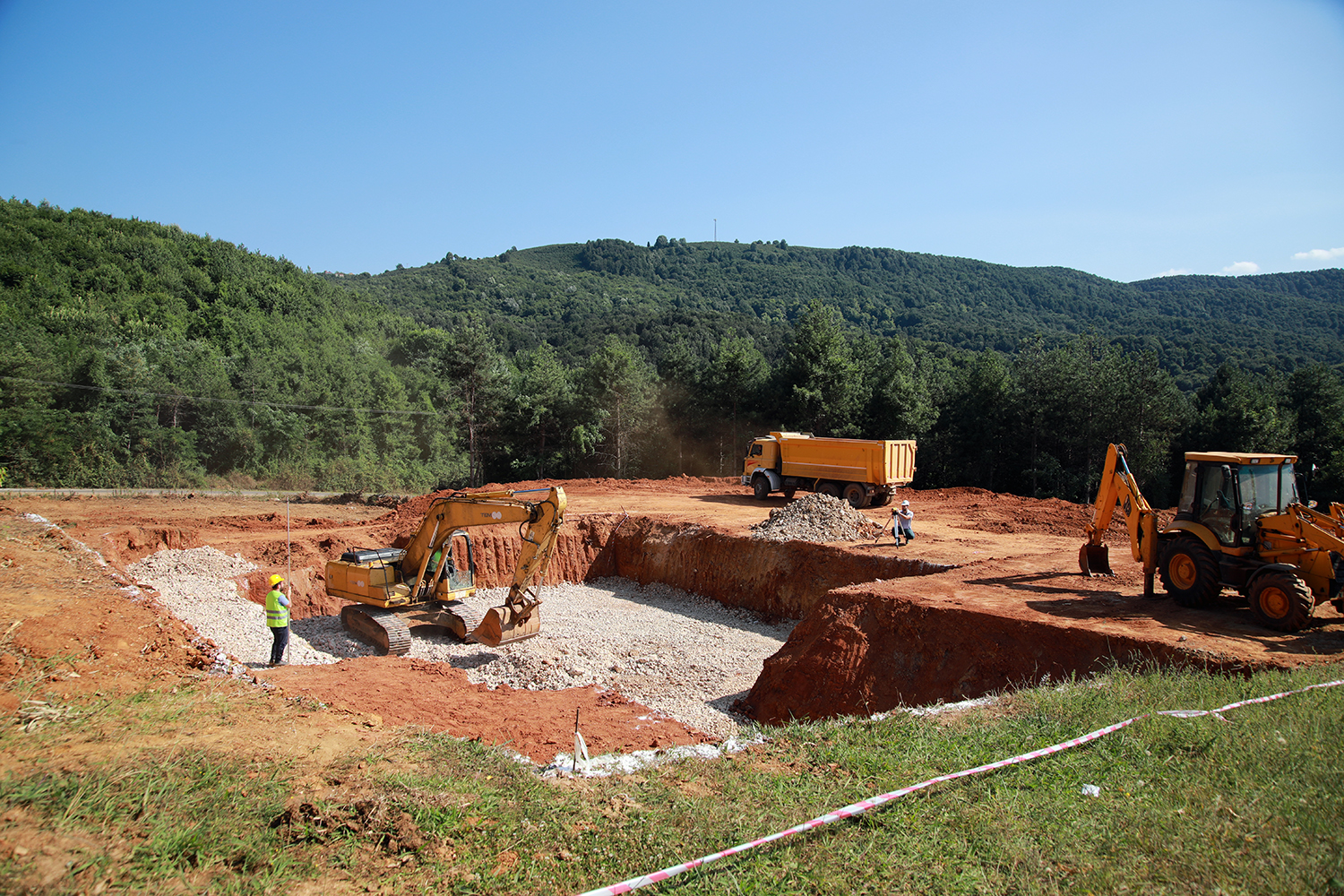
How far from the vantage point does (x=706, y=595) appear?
63.5 feet

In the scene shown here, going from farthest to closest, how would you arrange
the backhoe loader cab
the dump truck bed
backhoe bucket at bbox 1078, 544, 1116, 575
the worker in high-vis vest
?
the dump truck bed → backhoe bucket at bbox 1078, 544, 1116, 575 → the worker in high-vis vest → the backhoe loader cab

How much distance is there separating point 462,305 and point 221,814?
113 m

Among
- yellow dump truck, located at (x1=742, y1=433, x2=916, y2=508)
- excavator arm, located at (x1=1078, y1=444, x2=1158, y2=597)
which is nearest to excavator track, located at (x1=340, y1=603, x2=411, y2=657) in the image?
excavator arm, located at (x1=1078, y1=444, x2=1158, y2=597)

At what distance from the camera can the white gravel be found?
41.3 feet

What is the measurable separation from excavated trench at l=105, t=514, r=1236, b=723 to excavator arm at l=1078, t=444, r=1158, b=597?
2.86 metres

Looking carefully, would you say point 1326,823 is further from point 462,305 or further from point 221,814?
point 462,305

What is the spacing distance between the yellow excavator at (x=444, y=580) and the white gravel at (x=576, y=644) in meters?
0.50

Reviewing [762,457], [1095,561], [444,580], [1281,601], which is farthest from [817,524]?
[1281,601]

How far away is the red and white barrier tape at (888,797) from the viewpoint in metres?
4.14

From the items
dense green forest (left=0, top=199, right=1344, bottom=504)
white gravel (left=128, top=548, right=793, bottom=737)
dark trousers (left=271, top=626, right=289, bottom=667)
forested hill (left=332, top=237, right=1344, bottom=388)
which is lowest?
white gravel (left=128, top=548, right=793, bottom=737)

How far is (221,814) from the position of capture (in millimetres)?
4664

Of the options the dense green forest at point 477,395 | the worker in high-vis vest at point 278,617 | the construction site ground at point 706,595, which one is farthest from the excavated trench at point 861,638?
the dense green forest at point 477,395

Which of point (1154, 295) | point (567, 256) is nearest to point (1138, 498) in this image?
point (1154, 295)

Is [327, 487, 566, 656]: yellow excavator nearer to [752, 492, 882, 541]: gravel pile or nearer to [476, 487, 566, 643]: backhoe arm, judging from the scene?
[476, 487, 566, 643]: backhoe arm
